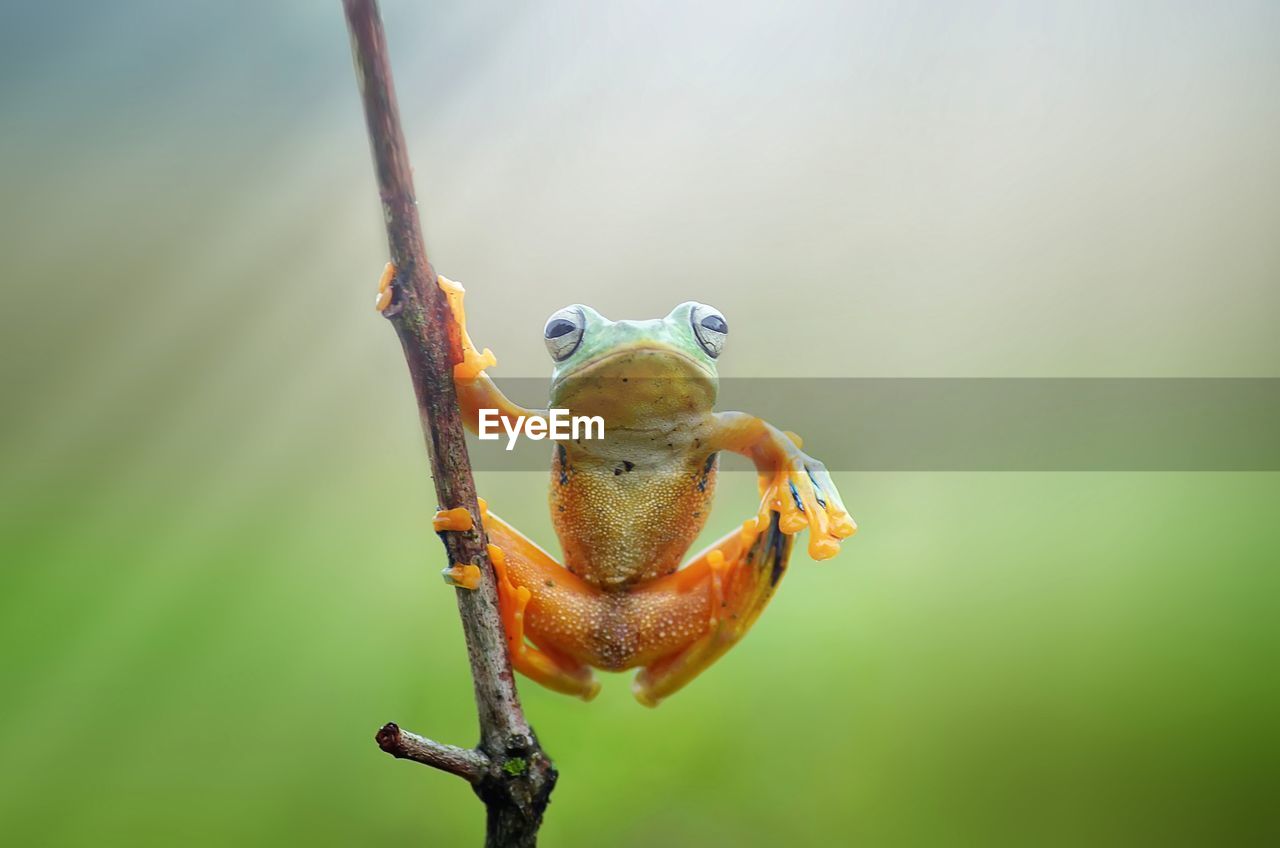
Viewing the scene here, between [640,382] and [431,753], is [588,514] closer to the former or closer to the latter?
[640,382]

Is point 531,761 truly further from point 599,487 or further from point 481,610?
point 599,487

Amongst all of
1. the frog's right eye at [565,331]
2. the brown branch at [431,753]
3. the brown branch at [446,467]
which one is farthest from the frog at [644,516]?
the brown branch at [431,753]

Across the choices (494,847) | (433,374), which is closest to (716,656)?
(494,847)

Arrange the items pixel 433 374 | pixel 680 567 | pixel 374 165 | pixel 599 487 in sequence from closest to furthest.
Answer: pixel 374 165, pixel 433 374, pixel 599 487, pixel 680 567

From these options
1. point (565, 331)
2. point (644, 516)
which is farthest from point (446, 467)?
point (644, 516)

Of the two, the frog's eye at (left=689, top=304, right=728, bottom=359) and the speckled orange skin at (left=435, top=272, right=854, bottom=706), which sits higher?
the frog's eye at (left=689, top=304, right=728, bottom=359)

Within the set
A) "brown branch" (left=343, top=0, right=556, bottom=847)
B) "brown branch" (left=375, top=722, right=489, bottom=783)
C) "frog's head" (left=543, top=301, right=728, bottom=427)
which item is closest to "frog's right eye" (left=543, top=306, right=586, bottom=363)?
"frog's head" (left=543, top=301, right=728, bottom=427)

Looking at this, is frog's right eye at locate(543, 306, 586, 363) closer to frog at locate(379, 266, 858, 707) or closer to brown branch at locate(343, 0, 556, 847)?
frog at locate(379, 266, 858, 707)

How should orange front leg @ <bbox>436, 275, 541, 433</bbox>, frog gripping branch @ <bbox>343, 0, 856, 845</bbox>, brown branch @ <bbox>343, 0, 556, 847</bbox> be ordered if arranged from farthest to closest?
orange front leg @ <bbox>436, 275, 541, 433</bbox>, frog gripping branch @ <bbox>343, 0, 856, 845</bbox>, brown branch @ <bbox>343, 0, 556, 847</bbox>
